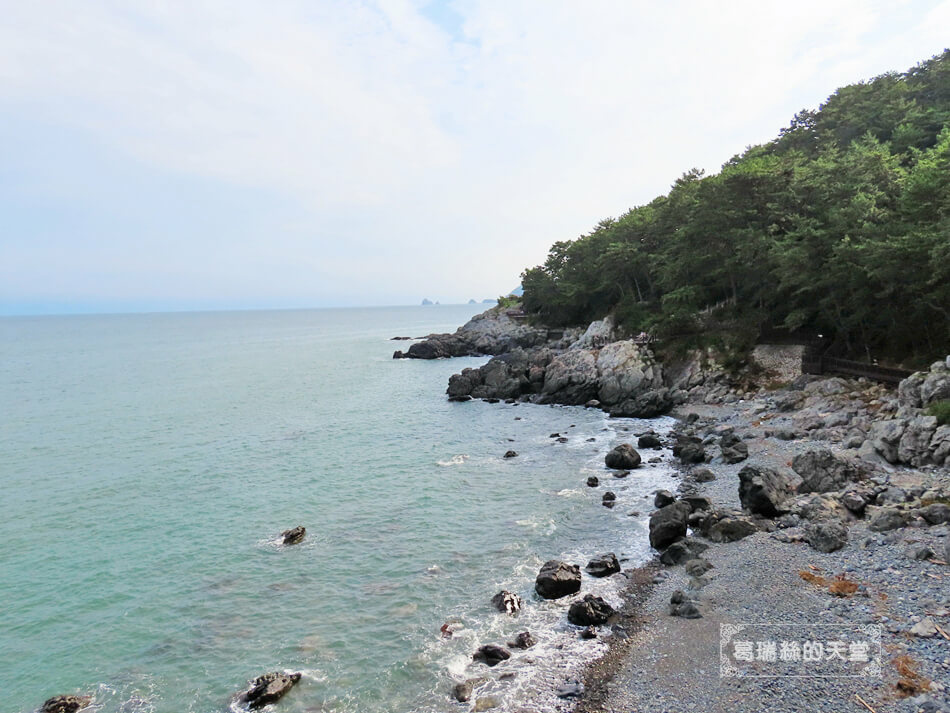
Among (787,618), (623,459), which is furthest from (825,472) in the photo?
(623,459)

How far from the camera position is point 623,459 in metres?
29.2

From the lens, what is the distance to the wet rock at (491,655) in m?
14.0

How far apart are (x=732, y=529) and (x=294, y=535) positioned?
17.8 m

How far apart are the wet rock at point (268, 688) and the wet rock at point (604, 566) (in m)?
10.1

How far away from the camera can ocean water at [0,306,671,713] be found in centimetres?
1430

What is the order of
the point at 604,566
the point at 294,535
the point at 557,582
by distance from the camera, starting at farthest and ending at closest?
1. the point at 294,535
2. the point at 604,566
3. the point at 557,582

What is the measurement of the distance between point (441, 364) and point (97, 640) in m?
65.6

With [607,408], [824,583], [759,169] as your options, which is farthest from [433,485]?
[759,169]

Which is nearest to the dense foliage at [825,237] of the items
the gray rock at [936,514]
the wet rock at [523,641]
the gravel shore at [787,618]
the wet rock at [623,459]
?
the gray rock at [936,514]

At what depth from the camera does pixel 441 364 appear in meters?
80.9

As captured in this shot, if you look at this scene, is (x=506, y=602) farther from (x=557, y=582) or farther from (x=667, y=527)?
(x=667, y=527)

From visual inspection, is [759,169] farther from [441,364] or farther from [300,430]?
[441,364]

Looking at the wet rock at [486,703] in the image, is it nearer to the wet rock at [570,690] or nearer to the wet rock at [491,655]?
the wet rock at [491,655]

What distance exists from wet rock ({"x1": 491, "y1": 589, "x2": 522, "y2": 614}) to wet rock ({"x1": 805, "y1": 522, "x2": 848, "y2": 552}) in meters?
9.74
